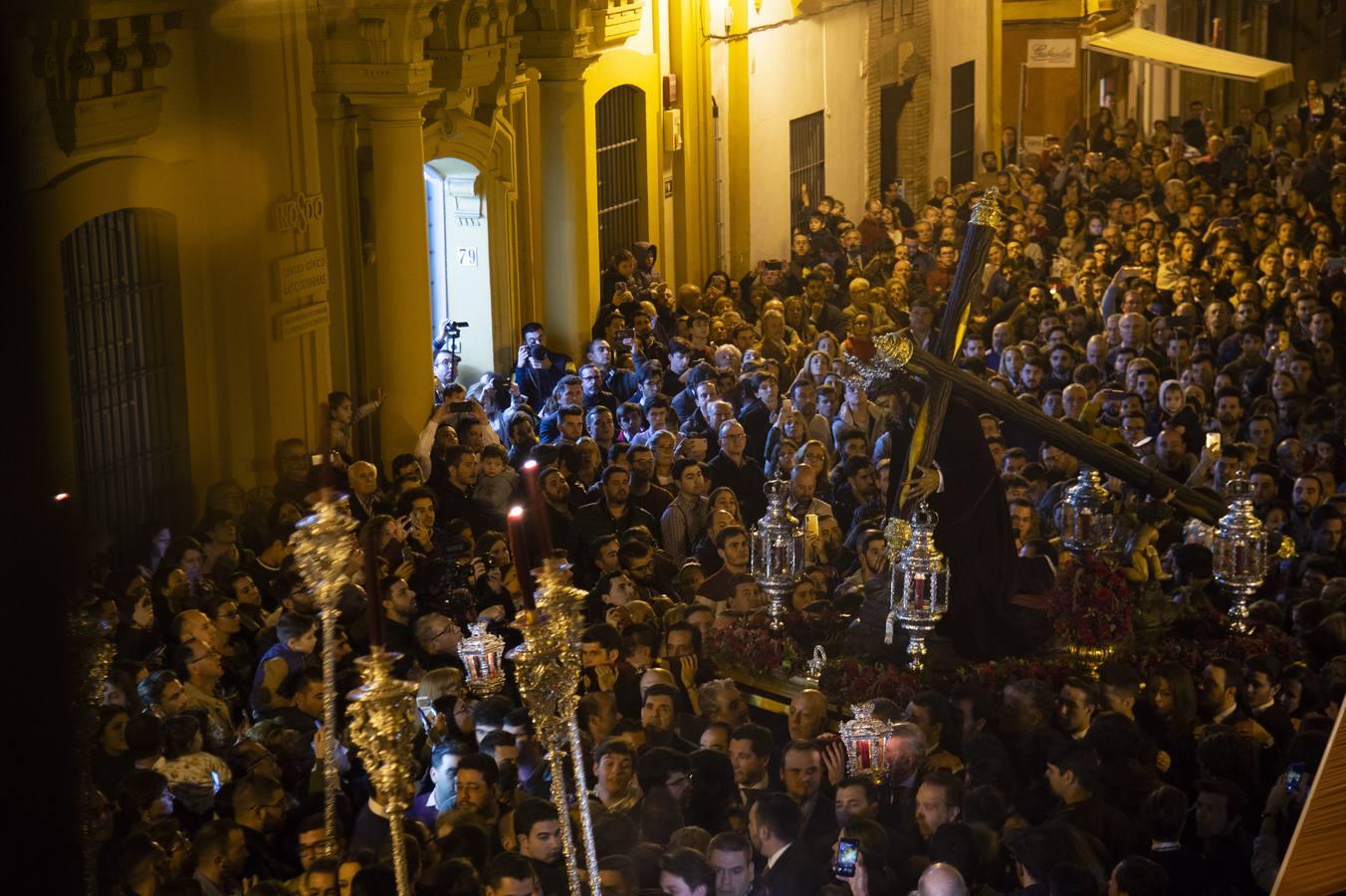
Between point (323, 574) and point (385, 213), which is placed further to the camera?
point (385, 213)

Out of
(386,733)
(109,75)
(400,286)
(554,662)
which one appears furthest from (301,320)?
(386,733)

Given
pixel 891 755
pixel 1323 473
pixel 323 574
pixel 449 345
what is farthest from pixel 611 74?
pixel 323 574

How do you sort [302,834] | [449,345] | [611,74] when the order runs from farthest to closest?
[611,74] → [449,345] → [302,834]

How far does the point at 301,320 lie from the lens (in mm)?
9609

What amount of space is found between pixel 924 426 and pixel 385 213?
16.2ft

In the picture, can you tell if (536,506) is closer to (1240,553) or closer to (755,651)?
(755,651)

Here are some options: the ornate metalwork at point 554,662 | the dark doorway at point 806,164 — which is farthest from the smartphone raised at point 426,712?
the dark doorway at point 806,164

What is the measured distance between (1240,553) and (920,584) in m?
1.26

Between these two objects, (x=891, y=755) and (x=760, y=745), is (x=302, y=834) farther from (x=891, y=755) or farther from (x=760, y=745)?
(x=891, y=755)

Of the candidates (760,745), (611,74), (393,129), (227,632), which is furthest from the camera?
(611,74)

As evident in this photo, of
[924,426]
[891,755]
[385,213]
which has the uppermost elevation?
[385,213]

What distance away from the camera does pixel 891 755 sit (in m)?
5.37

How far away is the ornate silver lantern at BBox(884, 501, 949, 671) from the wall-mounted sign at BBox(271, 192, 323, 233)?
4237 millimetres

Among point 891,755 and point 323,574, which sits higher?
point 323,574
